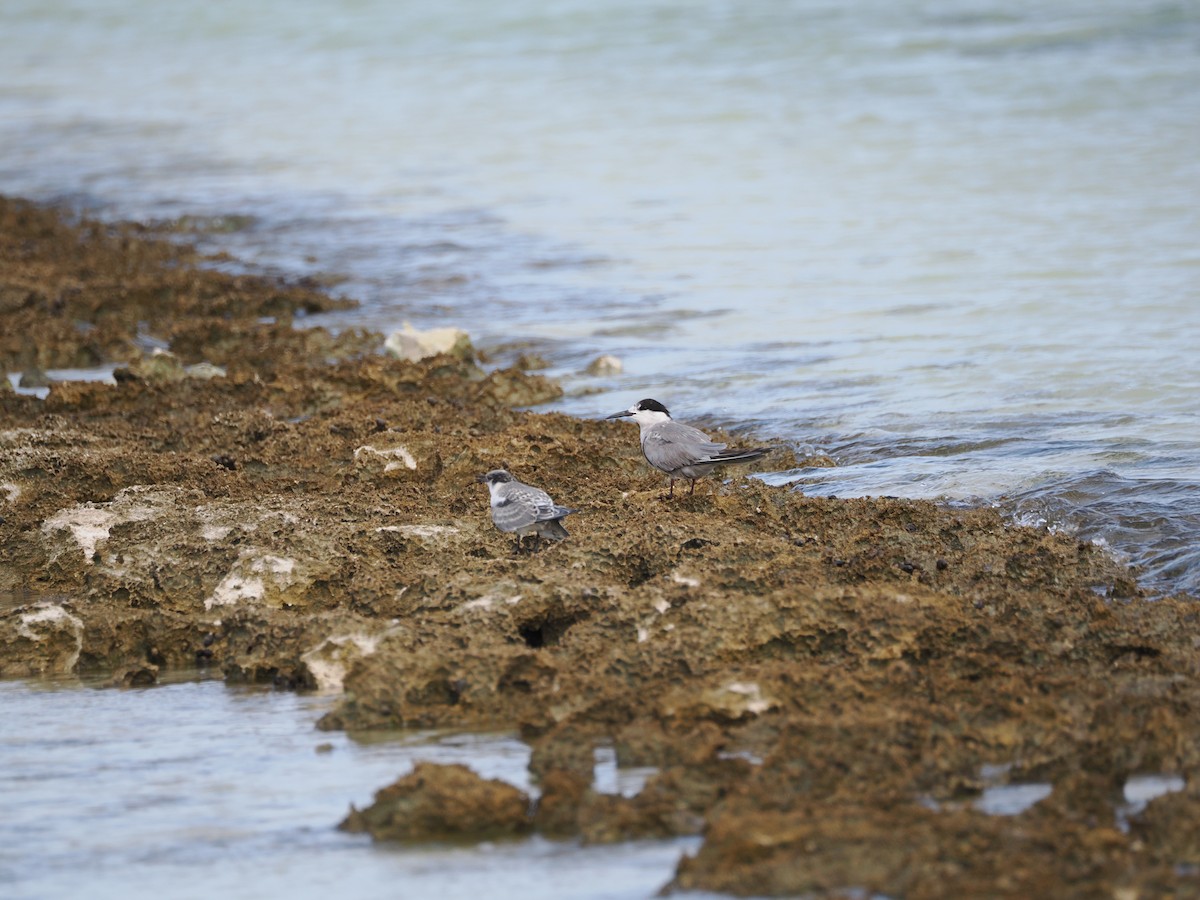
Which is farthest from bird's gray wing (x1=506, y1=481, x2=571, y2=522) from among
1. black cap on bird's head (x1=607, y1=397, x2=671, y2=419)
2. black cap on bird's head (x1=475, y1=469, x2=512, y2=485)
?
black cap on bird's head (x1=607, y1=397, x2=671, y2=419)

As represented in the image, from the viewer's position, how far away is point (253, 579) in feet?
18.3

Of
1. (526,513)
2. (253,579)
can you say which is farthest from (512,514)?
(253,579)

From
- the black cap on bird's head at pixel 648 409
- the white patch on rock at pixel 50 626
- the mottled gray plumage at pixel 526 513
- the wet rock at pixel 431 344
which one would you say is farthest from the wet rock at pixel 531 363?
the white patch on rock at pixel 50 626

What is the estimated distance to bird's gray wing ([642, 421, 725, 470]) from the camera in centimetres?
649

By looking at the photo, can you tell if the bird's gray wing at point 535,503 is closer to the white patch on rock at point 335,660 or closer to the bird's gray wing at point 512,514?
the bird's gray wing at point 512,514

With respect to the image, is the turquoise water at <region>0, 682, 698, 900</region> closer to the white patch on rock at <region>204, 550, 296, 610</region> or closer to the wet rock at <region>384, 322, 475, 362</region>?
the white patch on rock at <region>204, 550, 296, 610</region>

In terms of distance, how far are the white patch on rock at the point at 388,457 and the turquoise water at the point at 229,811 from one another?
2.12 m

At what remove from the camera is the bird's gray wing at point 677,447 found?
255 inches

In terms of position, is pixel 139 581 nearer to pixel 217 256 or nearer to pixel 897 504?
pixel 897 504

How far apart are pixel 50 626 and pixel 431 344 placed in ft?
16.1

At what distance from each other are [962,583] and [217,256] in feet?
36.5

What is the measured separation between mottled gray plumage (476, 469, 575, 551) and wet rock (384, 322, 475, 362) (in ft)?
13.5

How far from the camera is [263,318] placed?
1209cm

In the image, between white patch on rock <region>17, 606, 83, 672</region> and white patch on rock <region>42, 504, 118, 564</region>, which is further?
white patch on rock <region>42, 504, 118, 564</region>
